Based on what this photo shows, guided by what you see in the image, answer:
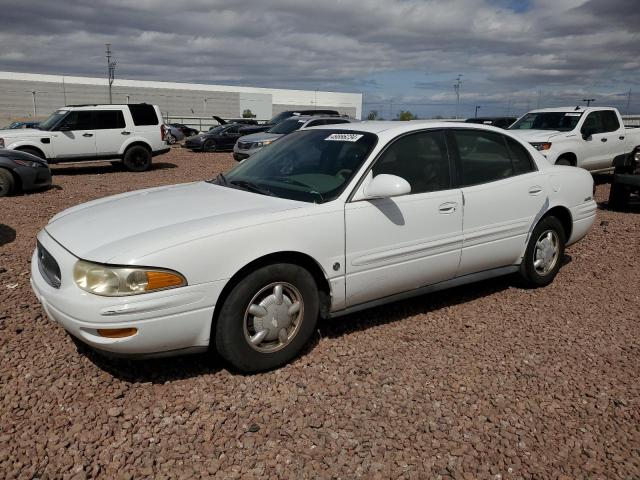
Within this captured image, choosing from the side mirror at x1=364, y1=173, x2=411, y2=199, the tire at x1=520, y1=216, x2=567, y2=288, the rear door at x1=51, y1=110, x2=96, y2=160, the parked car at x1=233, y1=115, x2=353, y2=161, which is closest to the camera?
the side mirror at x1=364, y1=173, x2=411, y2=199

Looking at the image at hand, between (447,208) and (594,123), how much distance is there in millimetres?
9046

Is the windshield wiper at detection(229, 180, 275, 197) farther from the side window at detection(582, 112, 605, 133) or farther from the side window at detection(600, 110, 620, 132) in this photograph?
the side window at detection(600, 110, 620, 132)

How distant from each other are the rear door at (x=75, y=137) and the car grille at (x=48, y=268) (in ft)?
38.0

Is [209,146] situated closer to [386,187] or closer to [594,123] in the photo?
[594,123]

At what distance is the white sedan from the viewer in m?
2.91

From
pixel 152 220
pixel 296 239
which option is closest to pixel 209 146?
pixel 152 220

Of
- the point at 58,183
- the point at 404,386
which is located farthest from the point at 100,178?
the point at 404,386

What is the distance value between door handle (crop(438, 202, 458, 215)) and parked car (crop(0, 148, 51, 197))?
28.5 ft

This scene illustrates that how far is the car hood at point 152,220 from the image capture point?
2949 millimetres

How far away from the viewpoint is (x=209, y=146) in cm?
2439

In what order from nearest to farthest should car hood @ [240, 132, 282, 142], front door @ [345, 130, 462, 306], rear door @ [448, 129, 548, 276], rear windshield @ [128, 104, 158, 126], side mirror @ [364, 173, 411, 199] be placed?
Result: side mirror @ [364, 173, 411, 199] → front door @ [345, 130, 462, 306] → rear door @ [448, 129, 548, 276] → rear windshield @ [128, 104, 158, 126] → car hood @ [240, 132, 282, 142]

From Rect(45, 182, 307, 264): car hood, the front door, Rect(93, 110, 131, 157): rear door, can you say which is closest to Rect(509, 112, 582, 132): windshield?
the front door

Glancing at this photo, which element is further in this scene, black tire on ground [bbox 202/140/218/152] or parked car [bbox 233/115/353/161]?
black tire on ground [bbox 202/140/218/152]

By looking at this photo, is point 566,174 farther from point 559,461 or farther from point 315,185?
point 559,461
